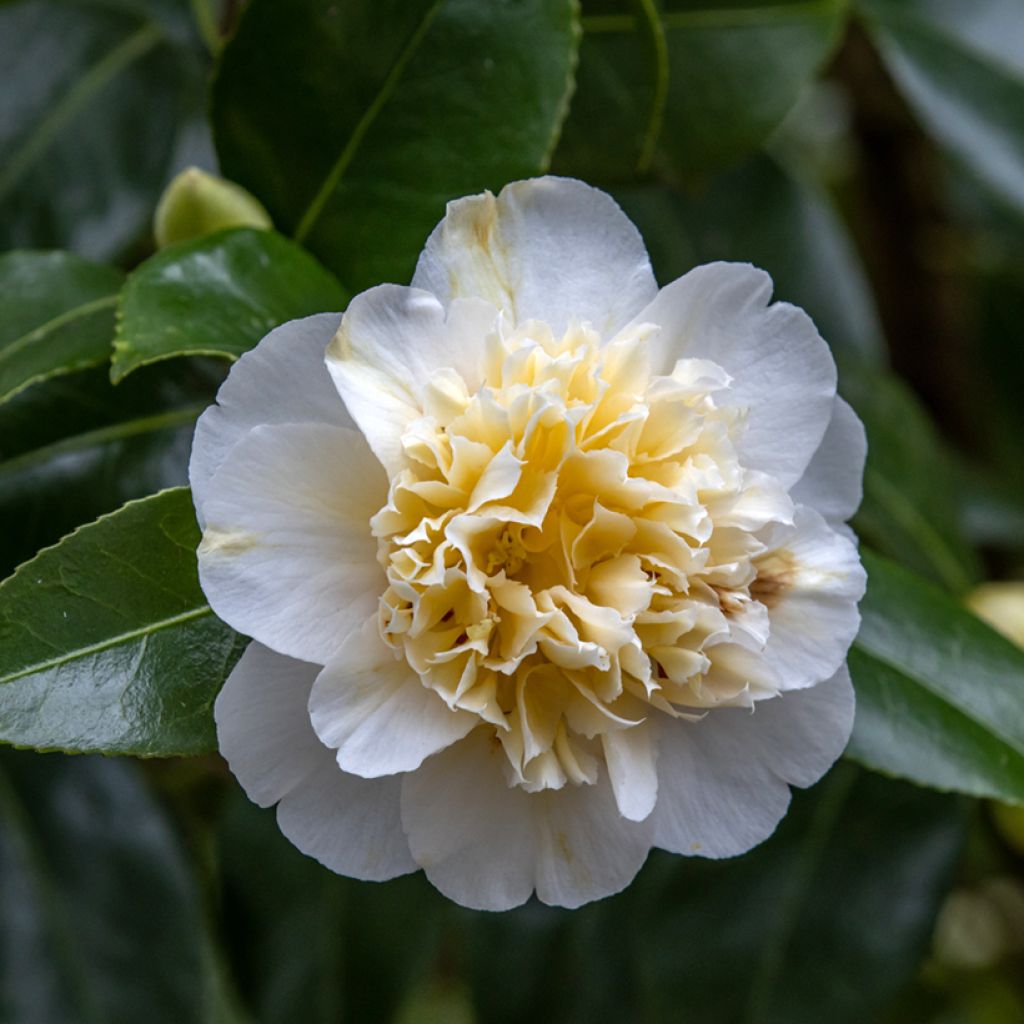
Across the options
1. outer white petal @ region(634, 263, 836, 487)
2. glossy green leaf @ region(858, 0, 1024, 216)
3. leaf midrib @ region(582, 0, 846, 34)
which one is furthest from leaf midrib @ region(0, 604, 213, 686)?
glossy green leaf @ region(858, 0, 1024, 216)

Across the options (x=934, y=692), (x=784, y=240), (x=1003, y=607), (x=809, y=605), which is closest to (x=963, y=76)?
(x=784, y=240)

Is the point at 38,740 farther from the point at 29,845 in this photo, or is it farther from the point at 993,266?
the point at 993,266

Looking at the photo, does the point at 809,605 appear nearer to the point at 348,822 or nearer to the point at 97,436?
the point at 348,822

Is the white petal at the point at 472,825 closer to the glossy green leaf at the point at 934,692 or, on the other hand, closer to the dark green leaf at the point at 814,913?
the glossy green leaf at the point at 934,692

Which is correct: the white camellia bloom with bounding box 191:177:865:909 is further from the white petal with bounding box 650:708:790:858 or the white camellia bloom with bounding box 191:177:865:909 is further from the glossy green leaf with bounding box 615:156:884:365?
the glossy green leaf with bounding box 615:156:884:365

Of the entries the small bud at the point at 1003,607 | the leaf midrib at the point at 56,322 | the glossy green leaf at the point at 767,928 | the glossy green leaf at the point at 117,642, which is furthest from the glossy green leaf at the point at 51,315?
the small bud at the point at 1003,607
